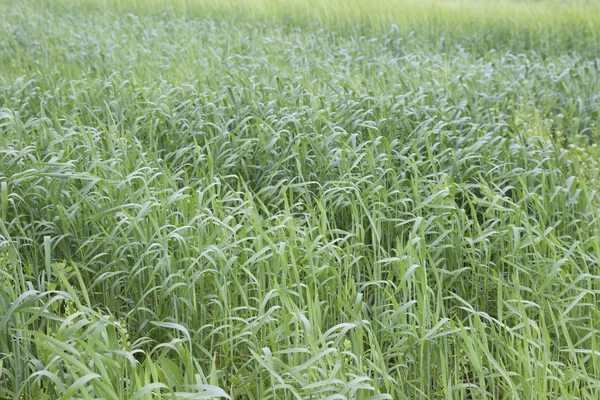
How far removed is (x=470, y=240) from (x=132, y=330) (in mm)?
1494

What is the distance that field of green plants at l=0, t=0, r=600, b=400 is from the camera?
2172 mm

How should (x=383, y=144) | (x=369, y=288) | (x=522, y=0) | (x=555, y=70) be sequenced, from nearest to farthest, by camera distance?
(x=369, y=288), (x=383, y=144), (x=555, y=70), (x=522, y=0)

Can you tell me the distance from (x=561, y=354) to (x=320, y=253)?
106cm

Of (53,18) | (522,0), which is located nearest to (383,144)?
(53,18)

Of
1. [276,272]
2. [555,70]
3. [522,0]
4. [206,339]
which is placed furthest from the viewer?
[522,0]

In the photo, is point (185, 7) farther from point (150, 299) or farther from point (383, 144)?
point (150, 299)

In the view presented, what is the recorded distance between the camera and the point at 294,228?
277cm

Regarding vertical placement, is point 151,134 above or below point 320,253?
above

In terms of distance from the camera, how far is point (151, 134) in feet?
13.2

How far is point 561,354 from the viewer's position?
2.63 metres

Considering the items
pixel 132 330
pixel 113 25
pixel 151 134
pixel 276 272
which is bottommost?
pixel 132 330

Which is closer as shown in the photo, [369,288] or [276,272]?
[276,272]

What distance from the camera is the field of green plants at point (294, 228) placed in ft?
7.13

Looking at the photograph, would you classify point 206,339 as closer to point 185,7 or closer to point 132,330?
point 132,330
